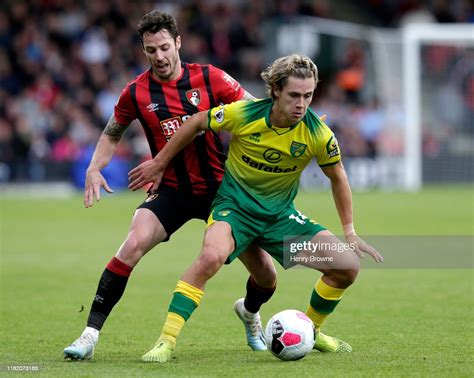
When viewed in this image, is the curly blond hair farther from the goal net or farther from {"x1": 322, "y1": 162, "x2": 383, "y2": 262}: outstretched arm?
the goal net

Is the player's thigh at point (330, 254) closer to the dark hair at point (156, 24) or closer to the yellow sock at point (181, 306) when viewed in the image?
the yellow sock at point (181, 306)

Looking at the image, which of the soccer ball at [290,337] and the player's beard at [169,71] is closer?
the soccer ball at [290,337]

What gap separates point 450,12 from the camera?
29.3m

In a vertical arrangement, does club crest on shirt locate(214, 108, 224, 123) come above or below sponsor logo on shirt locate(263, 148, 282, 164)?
above

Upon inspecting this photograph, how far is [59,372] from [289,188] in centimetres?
205

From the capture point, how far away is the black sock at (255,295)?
311 inches

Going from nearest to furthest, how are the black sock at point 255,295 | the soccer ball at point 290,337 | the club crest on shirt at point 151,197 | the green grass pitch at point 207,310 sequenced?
the green grass pitch at point 207,310 → the soccer ball at point 290,337 → the club crest on shirt at point 151,197 → the black sock at point 255,295

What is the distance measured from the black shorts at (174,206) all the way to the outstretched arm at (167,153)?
0.60 feet

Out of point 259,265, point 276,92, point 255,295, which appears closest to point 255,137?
point 276,92

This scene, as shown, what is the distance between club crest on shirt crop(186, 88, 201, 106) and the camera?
778 centimetres

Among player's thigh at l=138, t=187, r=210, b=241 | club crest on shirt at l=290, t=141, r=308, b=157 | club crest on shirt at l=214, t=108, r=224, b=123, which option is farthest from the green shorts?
club crest on shirt at l=214, t=108, r=224, b=123

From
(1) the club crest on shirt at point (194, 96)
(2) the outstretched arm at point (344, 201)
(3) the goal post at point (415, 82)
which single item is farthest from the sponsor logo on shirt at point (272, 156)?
(3) the goal post at point (415, 82)

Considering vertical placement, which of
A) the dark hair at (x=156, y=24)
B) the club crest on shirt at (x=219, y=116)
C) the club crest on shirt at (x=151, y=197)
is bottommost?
the club crest on shirt at (x=151, y=197)

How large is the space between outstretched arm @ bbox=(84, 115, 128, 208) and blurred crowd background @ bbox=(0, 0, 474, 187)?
16041 mm
